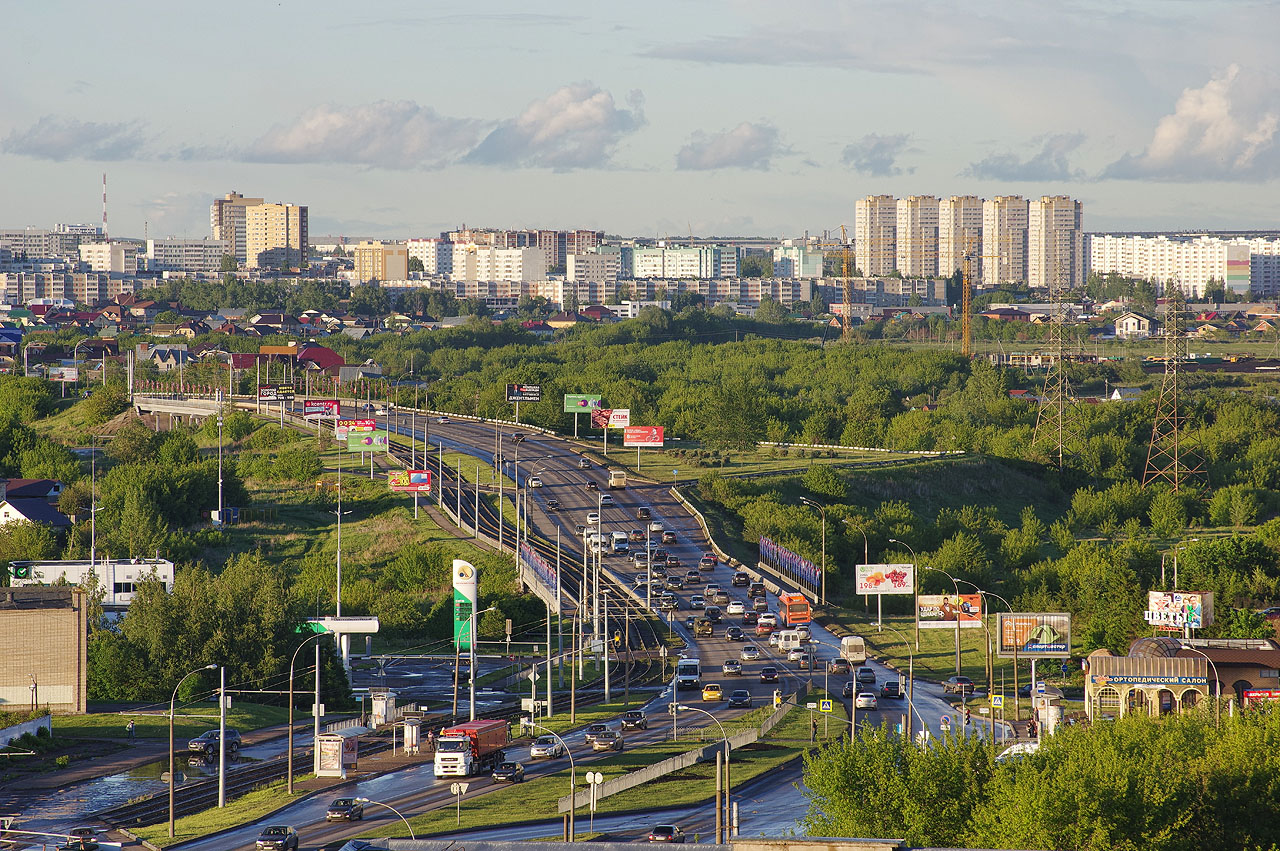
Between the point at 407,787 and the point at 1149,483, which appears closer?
the point at 407,787

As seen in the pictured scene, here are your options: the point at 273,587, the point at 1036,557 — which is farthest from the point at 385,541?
the point at 1036,557

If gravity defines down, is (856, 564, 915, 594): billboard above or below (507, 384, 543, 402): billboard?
below

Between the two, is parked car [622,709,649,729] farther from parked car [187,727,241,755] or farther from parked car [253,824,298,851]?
parked car [253,824,298,851]

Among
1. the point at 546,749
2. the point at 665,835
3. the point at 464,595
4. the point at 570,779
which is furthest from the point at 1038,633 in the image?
the point at 665,835

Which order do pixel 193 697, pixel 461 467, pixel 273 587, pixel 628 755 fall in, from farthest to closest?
1. pixel 461 467
2. pixel 273 587
3. pixel 193 697
4. pixel 628 755

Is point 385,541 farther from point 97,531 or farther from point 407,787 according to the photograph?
point 407,787

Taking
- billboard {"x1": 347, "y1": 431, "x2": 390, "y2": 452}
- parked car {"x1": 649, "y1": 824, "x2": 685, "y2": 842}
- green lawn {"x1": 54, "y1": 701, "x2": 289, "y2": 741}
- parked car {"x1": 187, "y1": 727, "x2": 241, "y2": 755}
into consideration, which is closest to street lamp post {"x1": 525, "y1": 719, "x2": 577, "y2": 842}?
parked car {"x1": 649, "y1": 824, "x2": 685, "y2": 842}

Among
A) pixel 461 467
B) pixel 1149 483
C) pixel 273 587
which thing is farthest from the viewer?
pixel 1149 483

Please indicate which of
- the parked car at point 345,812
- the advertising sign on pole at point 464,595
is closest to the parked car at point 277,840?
the parked car at point 345,812
